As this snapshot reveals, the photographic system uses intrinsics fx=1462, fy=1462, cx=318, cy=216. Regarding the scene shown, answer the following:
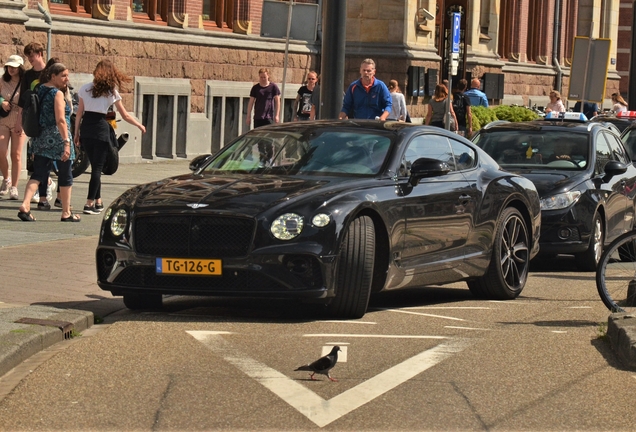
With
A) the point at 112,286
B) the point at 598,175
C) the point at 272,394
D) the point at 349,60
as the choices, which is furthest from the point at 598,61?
the point at 272,394

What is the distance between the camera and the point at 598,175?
15211 mm

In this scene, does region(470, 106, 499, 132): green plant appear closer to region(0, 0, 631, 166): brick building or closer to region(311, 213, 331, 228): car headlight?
region(0, 0, 631, 166): brick building

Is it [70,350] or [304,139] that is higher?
[304,139]

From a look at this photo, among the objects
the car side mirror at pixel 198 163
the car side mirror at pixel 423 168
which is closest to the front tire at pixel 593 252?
the car side mirror at pixel 423 168

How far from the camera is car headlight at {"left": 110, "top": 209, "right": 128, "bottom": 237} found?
32.3 feet

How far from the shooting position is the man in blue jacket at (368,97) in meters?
17.4

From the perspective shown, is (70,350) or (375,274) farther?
(375,274)

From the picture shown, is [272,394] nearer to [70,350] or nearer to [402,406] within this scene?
[402,406]

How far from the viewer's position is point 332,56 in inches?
660

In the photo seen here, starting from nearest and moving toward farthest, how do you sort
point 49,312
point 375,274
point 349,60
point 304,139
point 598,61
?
point 49,312
point 375,274
point 304,139
point 598,61
point 349,60

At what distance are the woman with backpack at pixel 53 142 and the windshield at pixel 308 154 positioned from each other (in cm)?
465

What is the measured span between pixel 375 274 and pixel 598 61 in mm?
19201

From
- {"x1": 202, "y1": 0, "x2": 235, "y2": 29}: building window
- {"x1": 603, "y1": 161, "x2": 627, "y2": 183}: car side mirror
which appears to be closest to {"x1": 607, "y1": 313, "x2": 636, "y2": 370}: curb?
{"x1": 603, "y1": 161, "x2": 627, "y2": 183}: car side mirror

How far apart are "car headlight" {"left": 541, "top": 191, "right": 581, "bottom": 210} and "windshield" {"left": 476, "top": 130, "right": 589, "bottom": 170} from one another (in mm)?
683
